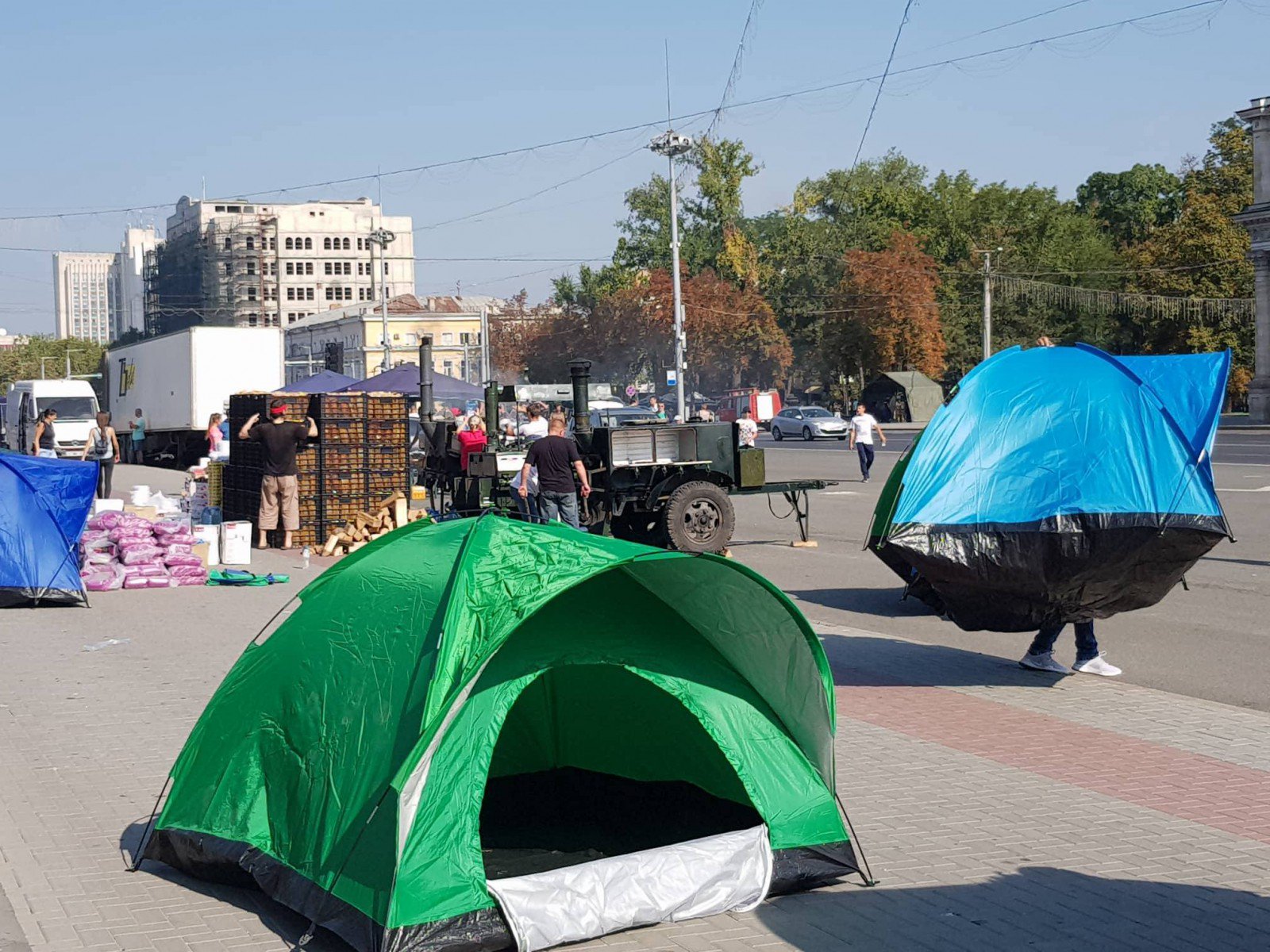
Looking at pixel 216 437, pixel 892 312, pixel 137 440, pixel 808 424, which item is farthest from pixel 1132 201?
pixel 216 437

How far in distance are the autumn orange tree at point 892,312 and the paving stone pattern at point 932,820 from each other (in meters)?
66.6

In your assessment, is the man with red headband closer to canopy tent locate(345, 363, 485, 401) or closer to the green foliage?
canopy tent locate(345, 363, 485, 401)

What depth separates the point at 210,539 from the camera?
58.4ft

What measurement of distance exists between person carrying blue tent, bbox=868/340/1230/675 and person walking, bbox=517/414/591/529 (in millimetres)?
6177

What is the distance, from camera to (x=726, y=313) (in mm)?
84812

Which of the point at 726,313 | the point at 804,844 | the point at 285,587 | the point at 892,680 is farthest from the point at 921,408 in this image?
the point at 804,844

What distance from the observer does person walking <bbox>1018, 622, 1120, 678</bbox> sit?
9.92m

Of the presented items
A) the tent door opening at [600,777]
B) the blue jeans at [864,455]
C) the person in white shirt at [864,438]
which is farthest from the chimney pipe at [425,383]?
the tent door opening at [600,777]

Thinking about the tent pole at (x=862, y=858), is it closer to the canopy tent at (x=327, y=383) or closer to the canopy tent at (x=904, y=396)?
the canopy tent at (x=327, y=383)

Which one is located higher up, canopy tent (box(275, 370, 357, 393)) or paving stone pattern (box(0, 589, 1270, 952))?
canopy tent (box(275, 370, 357, 393))

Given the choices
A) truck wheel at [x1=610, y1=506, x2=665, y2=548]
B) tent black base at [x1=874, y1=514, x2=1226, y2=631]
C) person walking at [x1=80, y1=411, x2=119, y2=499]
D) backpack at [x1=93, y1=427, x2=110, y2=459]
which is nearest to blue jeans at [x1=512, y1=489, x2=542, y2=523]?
truck wheel at [x1=610, y1=506, x2=665, y2=548]

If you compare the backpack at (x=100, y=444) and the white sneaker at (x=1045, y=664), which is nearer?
the white sneaker at (x=1045, y=664)

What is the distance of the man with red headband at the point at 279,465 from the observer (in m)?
19.1

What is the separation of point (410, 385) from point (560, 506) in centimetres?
1592
